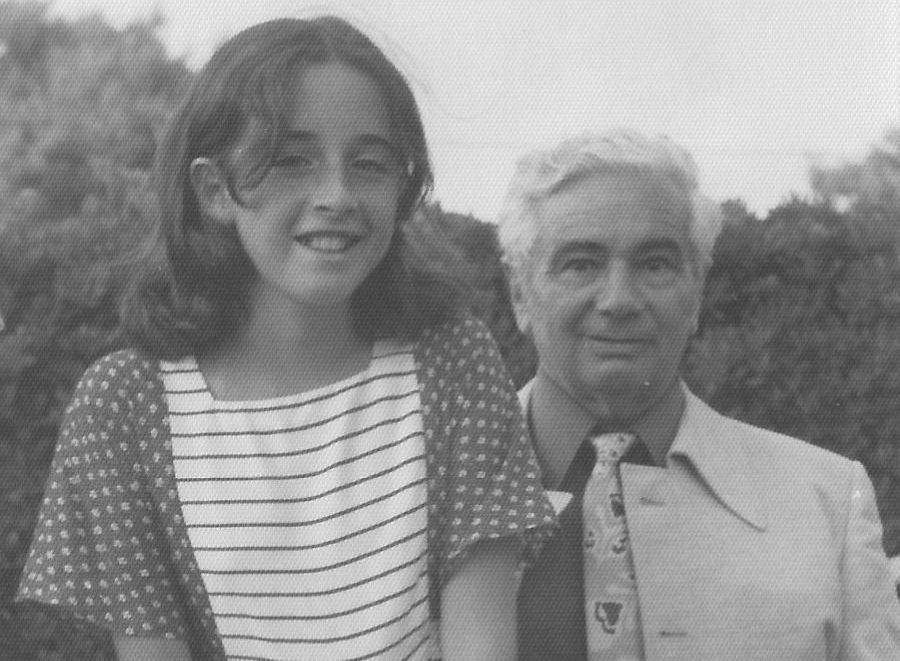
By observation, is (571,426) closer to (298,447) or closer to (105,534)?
(298,447)

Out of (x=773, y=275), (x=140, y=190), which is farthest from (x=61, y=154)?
(x=773, y=275)

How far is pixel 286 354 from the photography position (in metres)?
2.33

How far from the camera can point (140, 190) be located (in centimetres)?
381

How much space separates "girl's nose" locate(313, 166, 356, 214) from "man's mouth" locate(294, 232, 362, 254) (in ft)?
0.12

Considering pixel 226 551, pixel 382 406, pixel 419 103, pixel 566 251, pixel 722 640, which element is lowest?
pixel 722 640

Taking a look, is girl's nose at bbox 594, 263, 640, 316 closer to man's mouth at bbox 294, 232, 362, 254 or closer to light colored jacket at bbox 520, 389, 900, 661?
light colored jacket at bbox 520, 389, 900, 661

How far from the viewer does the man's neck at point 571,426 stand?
9.23 ft

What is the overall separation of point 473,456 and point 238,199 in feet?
1.68

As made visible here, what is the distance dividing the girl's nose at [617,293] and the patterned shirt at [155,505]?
481 mm

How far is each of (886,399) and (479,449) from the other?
1791 mm

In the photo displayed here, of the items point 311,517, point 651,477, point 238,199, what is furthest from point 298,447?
point 651,477

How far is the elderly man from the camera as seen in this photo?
265cm

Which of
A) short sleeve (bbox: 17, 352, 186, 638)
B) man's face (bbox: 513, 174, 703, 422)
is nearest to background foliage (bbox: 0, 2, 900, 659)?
man's face (bbox: 513, 174, 703, 422)

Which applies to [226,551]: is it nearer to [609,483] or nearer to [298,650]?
[298,650]
